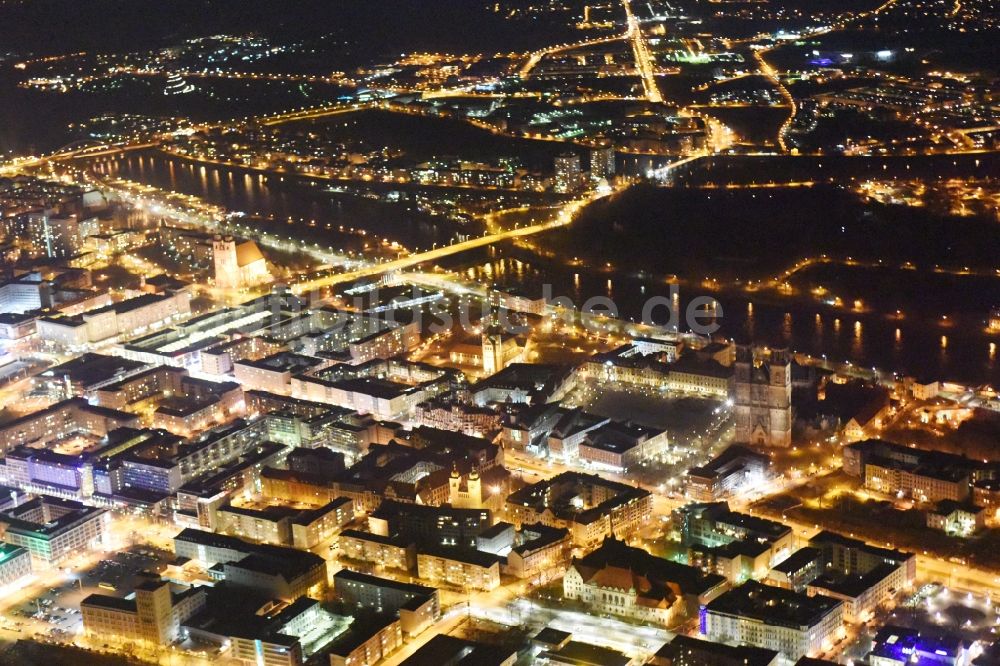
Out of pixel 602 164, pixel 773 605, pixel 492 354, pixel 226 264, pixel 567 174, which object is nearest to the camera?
pixel 773 605

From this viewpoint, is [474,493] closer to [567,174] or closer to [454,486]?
[454,486]

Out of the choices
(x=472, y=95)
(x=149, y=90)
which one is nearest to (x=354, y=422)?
(x=472, y=95)

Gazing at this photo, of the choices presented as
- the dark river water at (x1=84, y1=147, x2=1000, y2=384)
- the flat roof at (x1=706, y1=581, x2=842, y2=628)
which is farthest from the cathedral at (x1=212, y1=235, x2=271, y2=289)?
the flat roof at (x1=706, y1=581, x2=842, y2=628)

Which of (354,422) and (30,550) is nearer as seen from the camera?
(30,550)

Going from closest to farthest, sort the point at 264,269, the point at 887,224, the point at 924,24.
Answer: the point at 264,269, the point at 887,224, the point at 924,24

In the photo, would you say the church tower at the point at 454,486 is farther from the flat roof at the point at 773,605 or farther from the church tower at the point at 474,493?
the flat roof at the point at 773,605

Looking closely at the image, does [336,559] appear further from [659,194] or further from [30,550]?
[659,194]

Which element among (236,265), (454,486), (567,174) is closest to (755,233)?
(567,174)
